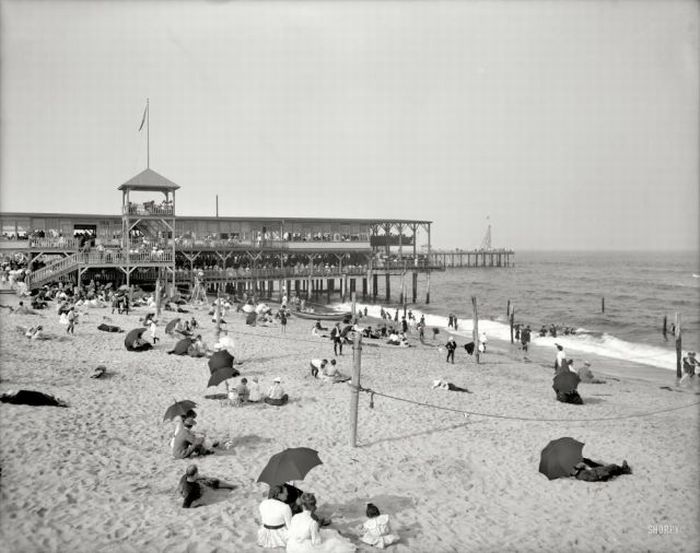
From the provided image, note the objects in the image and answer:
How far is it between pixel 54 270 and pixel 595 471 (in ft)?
105

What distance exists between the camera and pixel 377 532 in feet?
25.6

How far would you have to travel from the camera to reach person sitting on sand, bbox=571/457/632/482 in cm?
1060

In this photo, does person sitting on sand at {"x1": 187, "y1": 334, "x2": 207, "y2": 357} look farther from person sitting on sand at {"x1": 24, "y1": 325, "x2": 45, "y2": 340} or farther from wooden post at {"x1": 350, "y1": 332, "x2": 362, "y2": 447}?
wooden post at {"x1": 350, "y1": 332, "x2": 362, "y2": 447}

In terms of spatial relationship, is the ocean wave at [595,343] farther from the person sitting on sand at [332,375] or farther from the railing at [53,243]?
the railing at [53,243]

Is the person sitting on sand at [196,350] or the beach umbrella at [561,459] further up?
the person sitting on sand at [196,350]

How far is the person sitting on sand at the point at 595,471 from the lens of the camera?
34.8 ft

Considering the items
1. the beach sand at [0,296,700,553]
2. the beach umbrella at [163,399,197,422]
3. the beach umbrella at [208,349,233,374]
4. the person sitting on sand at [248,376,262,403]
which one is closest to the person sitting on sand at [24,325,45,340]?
the beach sand at [0,296,700,553]

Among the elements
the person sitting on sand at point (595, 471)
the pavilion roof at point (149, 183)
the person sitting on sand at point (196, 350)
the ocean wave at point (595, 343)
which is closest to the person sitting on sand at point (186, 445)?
the person sitting on sand at point (595, 471)

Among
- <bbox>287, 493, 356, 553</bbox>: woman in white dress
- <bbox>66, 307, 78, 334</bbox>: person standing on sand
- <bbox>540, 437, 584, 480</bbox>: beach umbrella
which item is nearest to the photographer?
<bbox>287, 493, 356, 553</bbox>: woman in white dress

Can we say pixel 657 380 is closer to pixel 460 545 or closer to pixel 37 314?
pixel 460 545

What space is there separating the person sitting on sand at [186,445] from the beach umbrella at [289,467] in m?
2.81

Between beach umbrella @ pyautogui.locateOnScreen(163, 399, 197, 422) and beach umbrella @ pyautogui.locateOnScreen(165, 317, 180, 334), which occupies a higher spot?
beach umbrella @ pyautogui.locateOnScreen(165, 317, 180, 334)

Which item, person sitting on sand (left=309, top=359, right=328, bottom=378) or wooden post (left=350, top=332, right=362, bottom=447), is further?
person sitting on sand (left=309, top=359, right=328, bottom=378)

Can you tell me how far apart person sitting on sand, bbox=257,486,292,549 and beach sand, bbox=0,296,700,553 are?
389 millimetres
